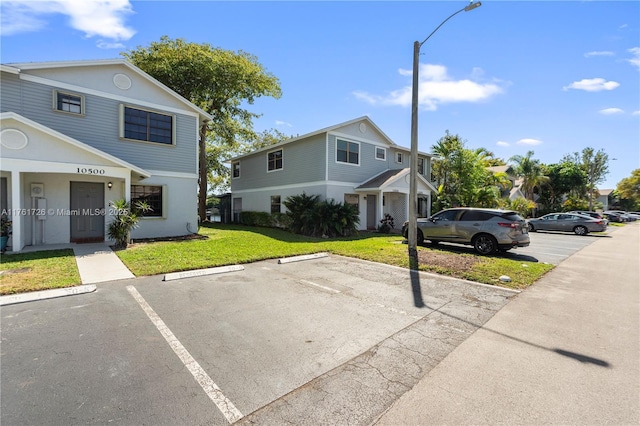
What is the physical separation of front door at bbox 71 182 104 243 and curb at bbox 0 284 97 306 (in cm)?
718

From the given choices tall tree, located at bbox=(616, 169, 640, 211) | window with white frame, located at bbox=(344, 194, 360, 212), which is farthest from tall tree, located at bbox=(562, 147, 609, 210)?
window with white frame, located at bbox=(344, 194, 360, 212)

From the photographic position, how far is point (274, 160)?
2089 centimetres

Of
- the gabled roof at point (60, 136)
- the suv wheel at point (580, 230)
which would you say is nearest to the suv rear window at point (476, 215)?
the gabled roof at point (60, 136)

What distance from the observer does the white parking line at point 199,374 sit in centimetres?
261

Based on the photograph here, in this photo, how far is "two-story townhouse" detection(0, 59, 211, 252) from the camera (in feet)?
30.7

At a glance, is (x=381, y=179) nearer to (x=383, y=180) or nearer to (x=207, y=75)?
(x=383, y=180)

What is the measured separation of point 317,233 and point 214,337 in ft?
37.5

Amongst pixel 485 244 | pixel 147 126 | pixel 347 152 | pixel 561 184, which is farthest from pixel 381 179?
pixel 561 184

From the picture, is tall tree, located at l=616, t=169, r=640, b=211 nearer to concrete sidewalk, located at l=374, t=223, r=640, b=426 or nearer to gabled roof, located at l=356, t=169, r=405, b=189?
gabled roof, located at l=356, t=169, r=405, b=189

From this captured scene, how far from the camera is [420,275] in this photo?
7688 millimetres

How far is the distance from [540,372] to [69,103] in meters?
15.6

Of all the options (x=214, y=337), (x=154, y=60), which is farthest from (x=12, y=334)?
(x=154, y=60)

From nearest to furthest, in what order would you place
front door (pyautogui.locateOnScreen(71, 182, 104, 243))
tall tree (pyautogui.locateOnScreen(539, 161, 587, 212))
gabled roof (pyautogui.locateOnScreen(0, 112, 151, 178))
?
1. gabled roof (pyautogui.locateOnScreen(0, 112, 151, 178))
2. front door (pyautogui.locateOnScreen(71, 182, 104, 243))
3. tall tree (pyautogui.locateOnScreen(539, 161, 587, 212))

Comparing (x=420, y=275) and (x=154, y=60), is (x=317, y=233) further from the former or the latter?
(x=154, y=60)
